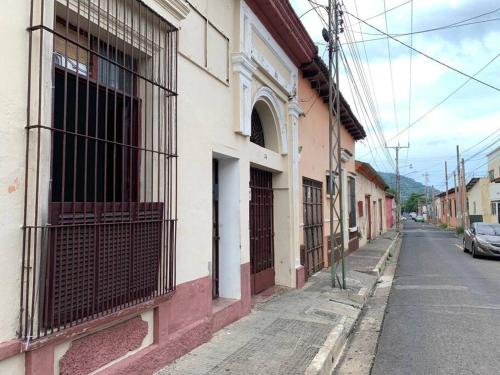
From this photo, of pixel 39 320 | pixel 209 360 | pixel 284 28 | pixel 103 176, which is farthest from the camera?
pixel 284 28

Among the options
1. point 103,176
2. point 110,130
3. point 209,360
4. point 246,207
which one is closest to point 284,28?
point 246,207

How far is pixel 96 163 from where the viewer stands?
3.73 meters

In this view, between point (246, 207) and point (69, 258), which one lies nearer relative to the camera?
point (69, 258)

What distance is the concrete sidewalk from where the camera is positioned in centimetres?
480

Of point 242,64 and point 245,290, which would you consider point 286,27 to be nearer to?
point 242,64

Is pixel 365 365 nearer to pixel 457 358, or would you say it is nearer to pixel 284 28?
pixel 457 358

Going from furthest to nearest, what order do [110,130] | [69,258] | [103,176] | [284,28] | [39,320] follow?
[284,28] → [110,130] → [103,176] → [69,258] → [39,320]

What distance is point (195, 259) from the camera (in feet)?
18.0

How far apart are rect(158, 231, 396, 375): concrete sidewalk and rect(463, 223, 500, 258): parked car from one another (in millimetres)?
9846

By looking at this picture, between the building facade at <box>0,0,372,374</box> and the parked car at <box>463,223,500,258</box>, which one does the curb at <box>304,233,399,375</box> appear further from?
the parked car at <box>463,223,500,258</box>

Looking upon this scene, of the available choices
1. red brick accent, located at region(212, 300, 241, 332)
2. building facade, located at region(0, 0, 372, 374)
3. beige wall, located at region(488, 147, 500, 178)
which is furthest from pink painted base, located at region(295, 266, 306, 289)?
beige wall, located at region(488, 147, 500, 178)

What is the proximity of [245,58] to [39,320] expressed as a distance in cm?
483

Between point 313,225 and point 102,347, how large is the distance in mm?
8689

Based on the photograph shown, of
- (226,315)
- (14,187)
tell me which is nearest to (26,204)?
(14,187)
